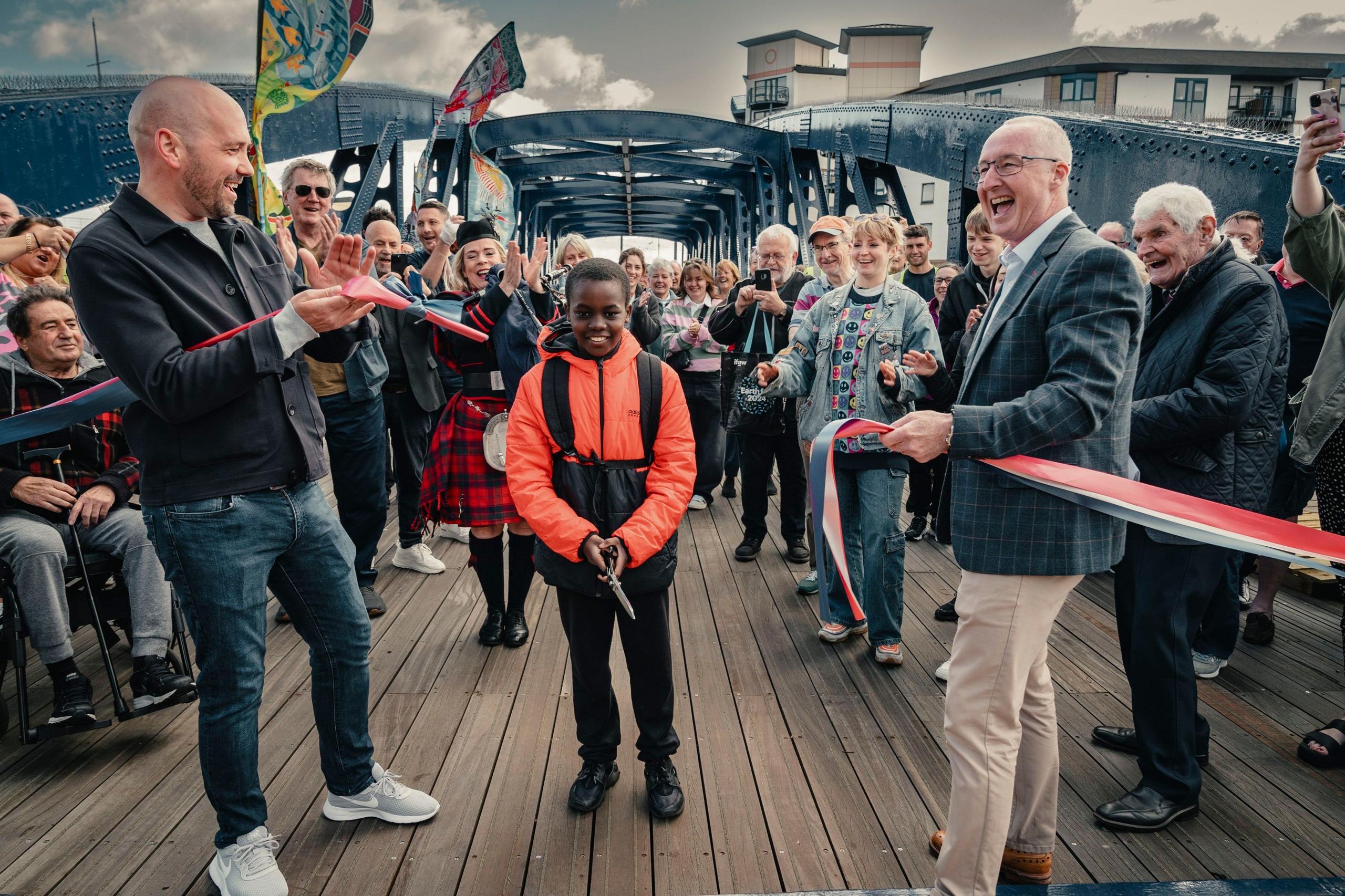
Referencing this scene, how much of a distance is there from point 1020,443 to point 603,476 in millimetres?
1186

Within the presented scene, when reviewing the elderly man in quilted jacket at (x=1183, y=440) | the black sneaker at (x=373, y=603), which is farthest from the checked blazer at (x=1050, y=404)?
the black sneaker at (x=373, y=603)

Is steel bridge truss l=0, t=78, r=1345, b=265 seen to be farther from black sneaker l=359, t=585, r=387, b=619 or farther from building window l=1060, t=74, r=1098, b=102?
building window l=1060, t=74, r=1098, b=102

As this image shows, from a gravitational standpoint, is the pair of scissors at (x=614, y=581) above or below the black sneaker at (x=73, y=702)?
above

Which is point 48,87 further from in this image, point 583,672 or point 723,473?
point 583,672

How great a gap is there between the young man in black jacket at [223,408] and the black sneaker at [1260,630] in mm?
4137

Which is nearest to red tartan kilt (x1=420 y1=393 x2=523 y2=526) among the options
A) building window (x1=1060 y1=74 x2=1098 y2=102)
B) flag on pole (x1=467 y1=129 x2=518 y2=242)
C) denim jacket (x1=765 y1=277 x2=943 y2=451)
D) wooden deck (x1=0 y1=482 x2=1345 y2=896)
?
wooden deck (x1=0 y1=482 x2=1345 y2=896)

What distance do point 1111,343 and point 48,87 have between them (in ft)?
27.2

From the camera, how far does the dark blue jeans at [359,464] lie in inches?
166

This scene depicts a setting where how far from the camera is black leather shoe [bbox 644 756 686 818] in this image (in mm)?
2594

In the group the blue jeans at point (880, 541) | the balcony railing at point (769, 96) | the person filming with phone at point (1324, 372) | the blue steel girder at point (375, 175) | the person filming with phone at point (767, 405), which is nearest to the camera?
the person filming with phone at point (1324, 372)

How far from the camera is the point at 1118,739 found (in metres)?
3.05

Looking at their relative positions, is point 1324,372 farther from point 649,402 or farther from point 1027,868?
point 649,402

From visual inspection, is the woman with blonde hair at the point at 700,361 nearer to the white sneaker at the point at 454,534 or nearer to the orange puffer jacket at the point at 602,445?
the white sneaker at the point at 454,534

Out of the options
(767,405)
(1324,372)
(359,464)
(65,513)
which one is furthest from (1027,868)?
(65,513)
